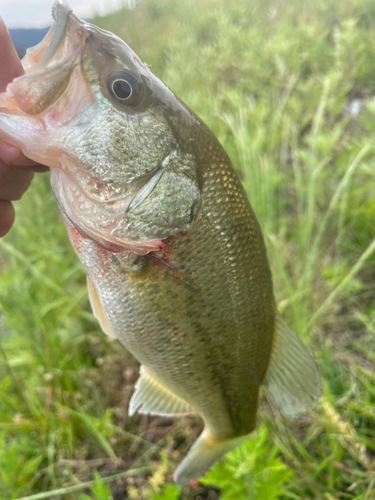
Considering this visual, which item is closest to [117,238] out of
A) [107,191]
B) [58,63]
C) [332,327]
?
[107,191]

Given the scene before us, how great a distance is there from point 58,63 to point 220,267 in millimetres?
528

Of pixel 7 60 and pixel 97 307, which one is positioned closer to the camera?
pixel 7 60

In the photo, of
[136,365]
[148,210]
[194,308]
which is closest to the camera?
[148,210]

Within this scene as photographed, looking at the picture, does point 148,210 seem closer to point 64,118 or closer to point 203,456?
point 64,118

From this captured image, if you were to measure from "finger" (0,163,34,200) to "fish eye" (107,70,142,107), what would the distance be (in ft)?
1.09

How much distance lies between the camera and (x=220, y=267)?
784mm

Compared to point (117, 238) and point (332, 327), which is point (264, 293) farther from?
point (332, 327)

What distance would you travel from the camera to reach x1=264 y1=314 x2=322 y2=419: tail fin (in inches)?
38.4

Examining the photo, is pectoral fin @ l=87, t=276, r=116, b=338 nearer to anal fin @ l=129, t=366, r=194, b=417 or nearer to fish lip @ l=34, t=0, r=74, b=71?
anal fin @ l=129, t=366, r=194, b=417

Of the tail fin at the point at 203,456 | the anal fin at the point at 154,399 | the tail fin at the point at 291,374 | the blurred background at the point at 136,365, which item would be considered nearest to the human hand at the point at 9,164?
the blurred background at the point at 136,365

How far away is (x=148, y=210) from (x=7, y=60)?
45cm

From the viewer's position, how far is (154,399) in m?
1.11

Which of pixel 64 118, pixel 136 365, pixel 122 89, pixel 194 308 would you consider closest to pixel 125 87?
pixel 122 89

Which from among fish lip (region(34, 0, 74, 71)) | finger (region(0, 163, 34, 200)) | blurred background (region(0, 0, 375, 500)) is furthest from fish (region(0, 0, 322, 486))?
blurred background (region(0, 0, 375, 500))
